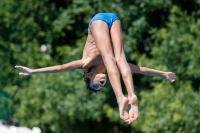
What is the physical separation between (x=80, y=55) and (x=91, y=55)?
17.0 ft

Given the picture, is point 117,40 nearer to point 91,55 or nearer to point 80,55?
point 91,55

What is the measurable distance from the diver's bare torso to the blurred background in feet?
12.0

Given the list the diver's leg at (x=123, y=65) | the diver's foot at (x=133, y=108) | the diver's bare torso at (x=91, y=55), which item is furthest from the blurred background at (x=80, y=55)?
the diver's foot at (x=133, y=108)

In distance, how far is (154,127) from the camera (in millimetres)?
12961

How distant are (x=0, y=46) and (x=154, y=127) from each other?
3.67 m

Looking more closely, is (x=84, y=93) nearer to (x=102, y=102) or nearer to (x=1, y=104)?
(x=102, y=102)

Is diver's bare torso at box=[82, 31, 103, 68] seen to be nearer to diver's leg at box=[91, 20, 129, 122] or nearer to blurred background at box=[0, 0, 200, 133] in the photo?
diver's leg at box=[91, 20, 129, 122]

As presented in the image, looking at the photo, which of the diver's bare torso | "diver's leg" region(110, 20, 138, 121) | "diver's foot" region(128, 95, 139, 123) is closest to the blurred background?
the diver's bare torso

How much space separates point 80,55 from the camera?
14211mm

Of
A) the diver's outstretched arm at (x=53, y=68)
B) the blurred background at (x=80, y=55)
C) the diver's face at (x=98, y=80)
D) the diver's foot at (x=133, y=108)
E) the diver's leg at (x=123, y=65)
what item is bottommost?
the blurred background at (x=80, y=55)

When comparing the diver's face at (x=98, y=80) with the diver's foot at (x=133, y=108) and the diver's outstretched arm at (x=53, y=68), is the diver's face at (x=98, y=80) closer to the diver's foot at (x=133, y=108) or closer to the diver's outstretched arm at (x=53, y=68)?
the diver's outstretched arm at (x=53, y=68)

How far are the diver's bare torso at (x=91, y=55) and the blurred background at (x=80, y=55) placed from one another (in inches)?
144

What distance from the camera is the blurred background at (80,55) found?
42.8ft

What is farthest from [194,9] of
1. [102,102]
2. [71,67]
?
[71,67]
